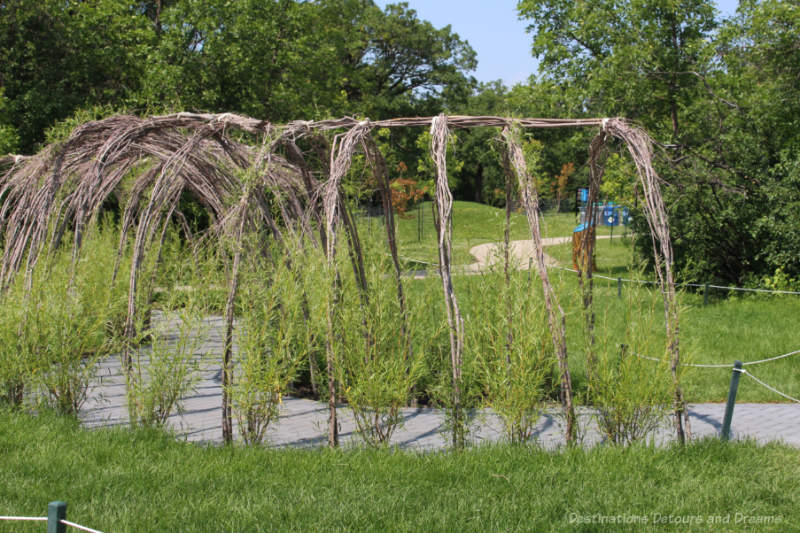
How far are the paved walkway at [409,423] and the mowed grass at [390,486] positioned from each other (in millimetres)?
482

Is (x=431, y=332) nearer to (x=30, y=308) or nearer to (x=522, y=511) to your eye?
(x=522, y=511)

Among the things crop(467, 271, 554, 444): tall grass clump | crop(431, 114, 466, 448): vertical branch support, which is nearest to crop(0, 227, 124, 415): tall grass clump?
crop(431, 114, 466, 448): vertical branch support

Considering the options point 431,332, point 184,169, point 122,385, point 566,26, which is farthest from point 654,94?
point 122,385

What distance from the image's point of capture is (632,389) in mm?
4566

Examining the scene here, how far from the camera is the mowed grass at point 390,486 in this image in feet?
11.8

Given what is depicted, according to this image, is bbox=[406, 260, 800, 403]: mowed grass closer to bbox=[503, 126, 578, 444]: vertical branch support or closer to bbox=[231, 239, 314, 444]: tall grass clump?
bbox=[503, 126, 578, 444]: vertical branch support

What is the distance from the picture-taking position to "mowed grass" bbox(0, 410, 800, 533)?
3588 millimetres

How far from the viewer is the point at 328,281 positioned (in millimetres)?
4672

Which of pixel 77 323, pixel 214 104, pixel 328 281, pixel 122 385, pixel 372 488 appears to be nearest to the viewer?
pixel 372 488

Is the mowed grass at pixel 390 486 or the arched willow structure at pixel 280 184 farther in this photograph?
the arched willow structure at pixel 280 184

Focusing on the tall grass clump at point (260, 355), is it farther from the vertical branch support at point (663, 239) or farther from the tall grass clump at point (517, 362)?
the vertical branch support at point (663, 239)

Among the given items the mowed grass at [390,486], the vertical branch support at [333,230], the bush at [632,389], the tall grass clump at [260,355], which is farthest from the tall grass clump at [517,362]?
the tall grass clump at [260,355]

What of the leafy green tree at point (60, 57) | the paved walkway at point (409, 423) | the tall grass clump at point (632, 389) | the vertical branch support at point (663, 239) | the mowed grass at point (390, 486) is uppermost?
the leafy green tree at point (60, 57)

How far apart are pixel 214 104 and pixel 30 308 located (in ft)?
40.2
